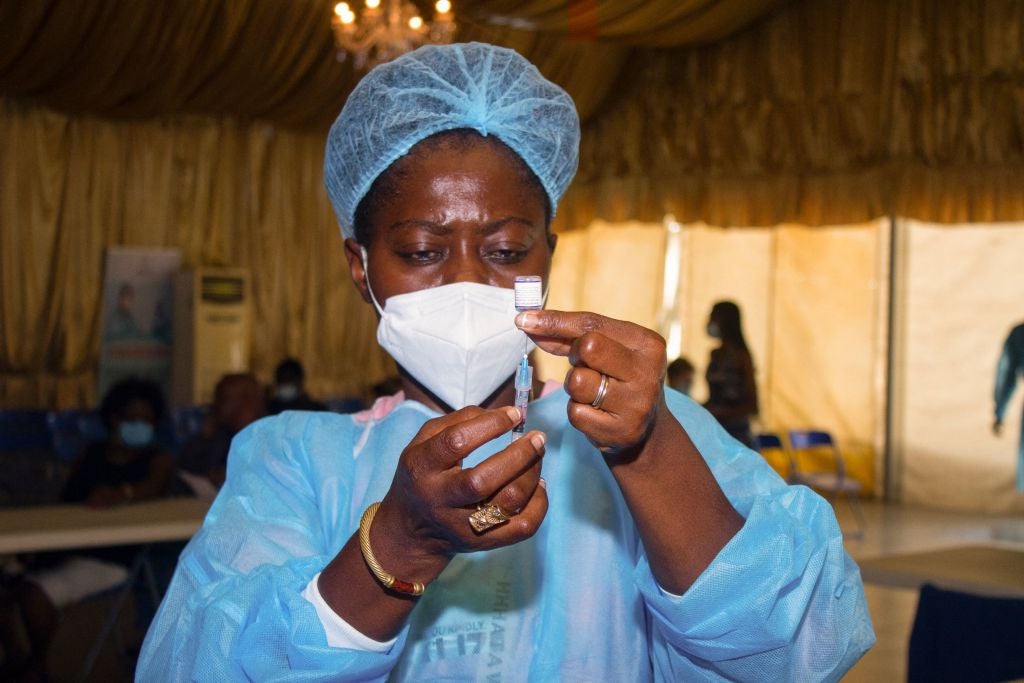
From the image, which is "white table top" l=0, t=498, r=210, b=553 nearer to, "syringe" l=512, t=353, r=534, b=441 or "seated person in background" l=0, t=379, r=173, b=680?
"seated person in background" l=0, t=379, r=173, b=680

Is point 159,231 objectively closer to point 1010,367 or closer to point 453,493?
point 1010,367

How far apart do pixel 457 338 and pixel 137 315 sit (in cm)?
821

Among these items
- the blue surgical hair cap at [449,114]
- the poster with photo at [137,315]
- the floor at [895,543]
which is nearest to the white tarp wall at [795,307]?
the floor at [895,543]

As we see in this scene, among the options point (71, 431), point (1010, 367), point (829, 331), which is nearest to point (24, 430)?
point (71, 431)

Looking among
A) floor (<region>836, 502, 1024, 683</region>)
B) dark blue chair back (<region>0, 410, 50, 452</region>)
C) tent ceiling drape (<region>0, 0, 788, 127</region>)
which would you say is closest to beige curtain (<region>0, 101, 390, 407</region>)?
tent ceiling drape (<region>0, 0, 788, 127</region>)

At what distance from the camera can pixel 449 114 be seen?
1.42m

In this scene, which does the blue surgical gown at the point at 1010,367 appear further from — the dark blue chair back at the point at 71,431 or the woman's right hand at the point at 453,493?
the woman's right hand at the point at 453,493

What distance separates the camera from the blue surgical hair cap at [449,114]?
1.42 metres

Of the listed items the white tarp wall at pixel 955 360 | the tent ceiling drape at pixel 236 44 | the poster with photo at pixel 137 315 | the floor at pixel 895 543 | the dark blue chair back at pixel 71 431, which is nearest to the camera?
the floor at pixel 895 543

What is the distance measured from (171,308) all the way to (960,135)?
709 cm

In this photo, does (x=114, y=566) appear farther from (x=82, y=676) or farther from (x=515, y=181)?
(x=515, y=181)

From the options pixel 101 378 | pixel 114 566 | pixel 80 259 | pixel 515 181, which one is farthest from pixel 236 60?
pixel 515 181

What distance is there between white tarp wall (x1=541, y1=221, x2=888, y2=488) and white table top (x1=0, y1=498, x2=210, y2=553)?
5951 millimetres

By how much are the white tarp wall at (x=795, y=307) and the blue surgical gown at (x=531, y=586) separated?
332 inches
